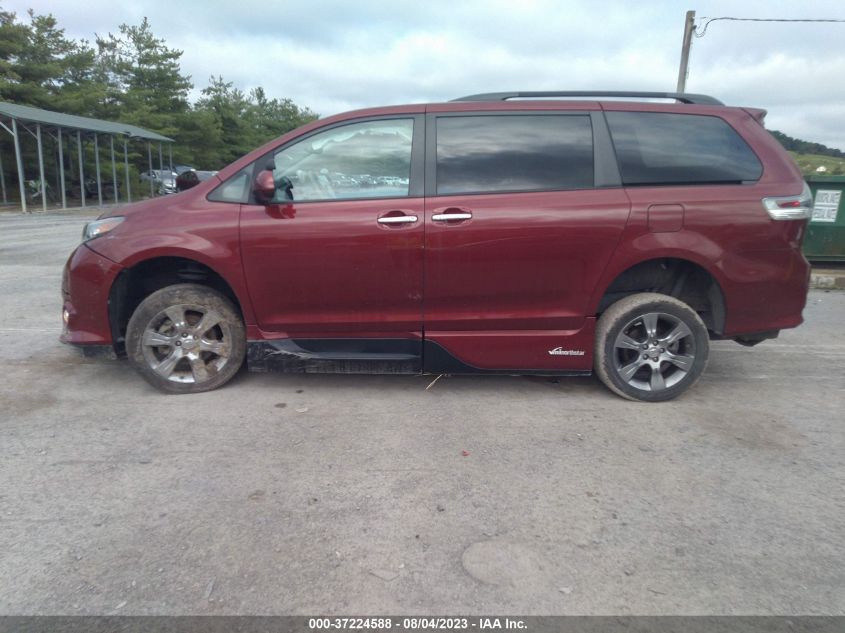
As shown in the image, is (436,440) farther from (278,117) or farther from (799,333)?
(278,117)

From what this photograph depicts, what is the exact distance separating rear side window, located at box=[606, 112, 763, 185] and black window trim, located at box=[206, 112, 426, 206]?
127 centimetres

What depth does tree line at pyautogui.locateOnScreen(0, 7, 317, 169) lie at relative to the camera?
24.9 meters

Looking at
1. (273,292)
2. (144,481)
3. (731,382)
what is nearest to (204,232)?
(273,292)

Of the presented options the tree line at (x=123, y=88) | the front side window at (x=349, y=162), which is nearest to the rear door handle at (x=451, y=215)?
the front side window at (x=349, y=162)

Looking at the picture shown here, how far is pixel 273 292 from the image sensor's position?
390 centimetres

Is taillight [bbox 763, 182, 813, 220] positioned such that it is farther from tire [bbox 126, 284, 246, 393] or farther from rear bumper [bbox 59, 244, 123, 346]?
rear bumper [bbox 59, 244, 123, 346]

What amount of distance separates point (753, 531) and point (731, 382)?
218cm

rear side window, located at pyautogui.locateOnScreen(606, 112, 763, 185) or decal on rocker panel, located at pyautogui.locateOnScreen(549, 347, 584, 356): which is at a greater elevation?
rear side window, located at pyautogui.locateOnScreen(606, 112, 763, 185)

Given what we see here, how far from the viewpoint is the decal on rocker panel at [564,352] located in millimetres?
3986

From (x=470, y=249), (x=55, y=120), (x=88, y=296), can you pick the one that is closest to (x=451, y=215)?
(x=470, y=249)

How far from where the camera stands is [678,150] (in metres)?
3.96

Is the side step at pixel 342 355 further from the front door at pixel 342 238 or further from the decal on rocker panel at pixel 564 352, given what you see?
the decal on rocker panel at pixel 564 352

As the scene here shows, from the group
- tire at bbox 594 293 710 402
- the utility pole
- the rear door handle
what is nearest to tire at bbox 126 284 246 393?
the rear door handle

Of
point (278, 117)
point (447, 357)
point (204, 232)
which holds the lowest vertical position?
point (447, 357)
